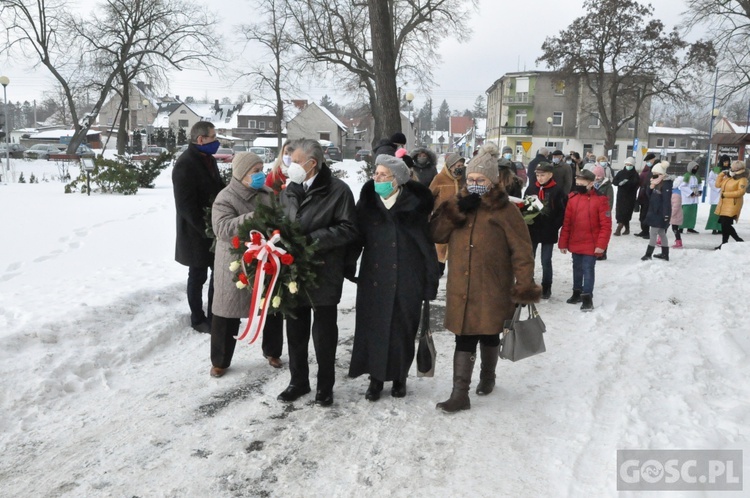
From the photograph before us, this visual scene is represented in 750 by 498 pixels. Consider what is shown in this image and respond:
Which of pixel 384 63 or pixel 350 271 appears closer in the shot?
pixel 350 271

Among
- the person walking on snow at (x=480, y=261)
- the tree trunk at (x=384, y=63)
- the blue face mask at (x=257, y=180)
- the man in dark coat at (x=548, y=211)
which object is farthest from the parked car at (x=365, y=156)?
the person walking on snow at (x=480, y=261)

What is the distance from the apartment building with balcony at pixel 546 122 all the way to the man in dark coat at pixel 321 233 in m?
60.1

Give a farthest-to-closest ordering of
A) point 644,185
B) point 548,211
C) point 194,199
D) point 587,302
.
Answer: point 644,185 < point 548,211 < point 587,302 < point 194,199

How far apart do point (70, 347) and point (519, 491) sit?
396cm

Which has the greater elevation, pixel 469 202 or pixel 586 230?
pixel 469 202

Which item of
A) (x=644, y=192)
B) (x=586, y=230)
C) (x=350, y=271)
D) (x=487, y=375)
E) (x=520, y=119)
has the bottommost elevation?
(x=487, y=375)

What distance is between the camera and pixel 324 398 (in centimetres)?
461

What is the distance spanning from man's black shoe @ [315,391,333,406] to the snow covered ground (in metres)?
0.06

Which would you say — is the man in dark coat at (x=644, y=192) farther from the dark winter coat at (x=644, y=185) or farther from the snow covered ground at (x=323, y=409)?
the snow covered ground at (x=323, y=409)

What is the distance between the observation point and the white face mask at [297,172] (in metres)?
4.32

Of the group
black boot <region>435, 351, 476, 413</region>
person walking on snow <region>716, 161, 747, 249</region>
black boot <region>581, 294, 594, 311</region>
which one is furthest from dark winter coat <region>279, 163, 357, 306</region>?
person walking on snow <region>716, 161, 747, 249</region>

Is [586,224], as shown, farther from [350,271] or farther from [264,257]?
[264,257]

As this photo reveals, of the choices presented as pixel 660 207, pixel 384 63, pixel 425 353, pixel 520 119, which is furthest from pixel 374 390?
pixel 520 119

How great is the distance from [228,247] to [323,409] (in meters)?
1.48
